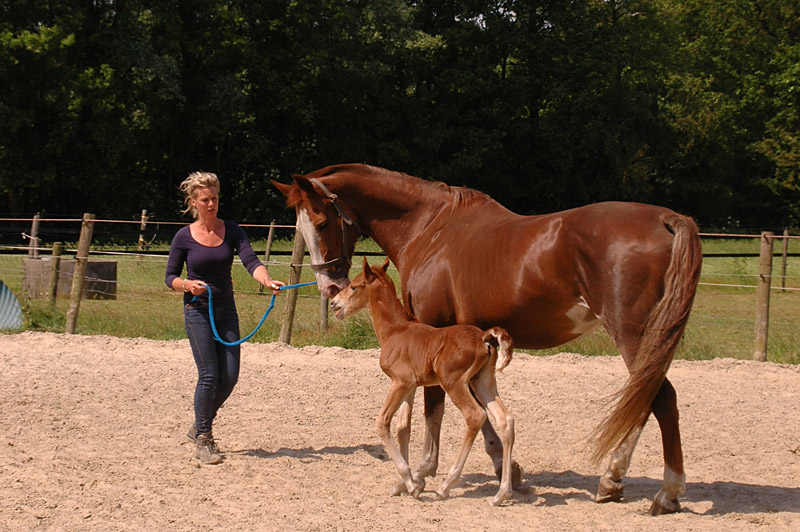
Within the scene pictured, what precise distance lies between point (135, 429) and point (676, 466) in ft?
12.1

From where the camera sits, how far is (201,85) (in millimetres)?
26359

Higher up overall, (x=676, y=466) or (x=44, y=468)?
(x=676, y=466)

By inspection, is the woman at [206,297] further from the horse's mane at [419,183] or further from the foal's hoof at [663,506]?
the foal's hoof at [663,506]

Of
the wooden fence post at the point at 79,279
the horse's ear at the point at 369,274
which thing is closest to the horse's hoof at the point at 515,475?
the horse's ear at the point at 369,274

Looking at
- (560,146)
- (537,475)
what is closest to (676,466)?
(537,475)

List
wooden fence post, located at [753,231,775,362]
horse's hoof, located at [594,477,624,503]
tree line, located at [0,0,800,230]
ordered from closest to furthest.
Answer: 1. horse's hoof, located at [594,477,624,503]
2. wooden fence post, located at [753,231,775,362]
3. tree line, located at [0,0,800,230]

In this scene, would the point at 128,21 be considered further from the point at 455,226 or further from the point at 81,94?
the point at 455,226

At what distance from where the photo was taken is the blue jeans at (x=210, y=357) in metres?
5.24

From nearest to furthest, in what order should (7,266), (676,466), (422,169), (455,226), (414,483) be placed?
(676,466)
(414,483)
(455,226)
(7,266)
(422,169)

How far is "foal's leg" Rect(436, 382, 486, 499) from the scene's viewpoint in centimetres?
442

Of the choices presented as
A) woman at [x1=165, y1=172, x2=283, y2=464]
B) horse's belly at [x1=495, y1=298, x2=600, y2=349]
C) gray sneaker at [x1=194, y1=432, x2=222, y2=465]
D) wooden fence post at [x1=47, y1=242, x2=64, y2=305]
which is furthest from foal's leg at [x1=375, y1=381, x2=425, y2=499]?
wooden fence post at [x1=47, y1=242, x2=64, y2=305]

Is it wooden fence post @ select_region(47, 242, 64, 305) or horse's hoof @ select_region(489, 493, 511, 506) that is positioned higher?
wooden fence post @ select_region(47, 242, 64, 305)

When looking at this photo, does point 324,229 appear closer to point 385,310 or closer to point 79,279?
point 385,310

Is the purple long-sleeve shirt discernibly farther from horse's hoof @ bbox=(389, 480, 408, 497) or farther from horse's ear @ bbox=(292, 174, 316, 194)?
horse's hoof @ bbox=(389, 480, 408, 497)
